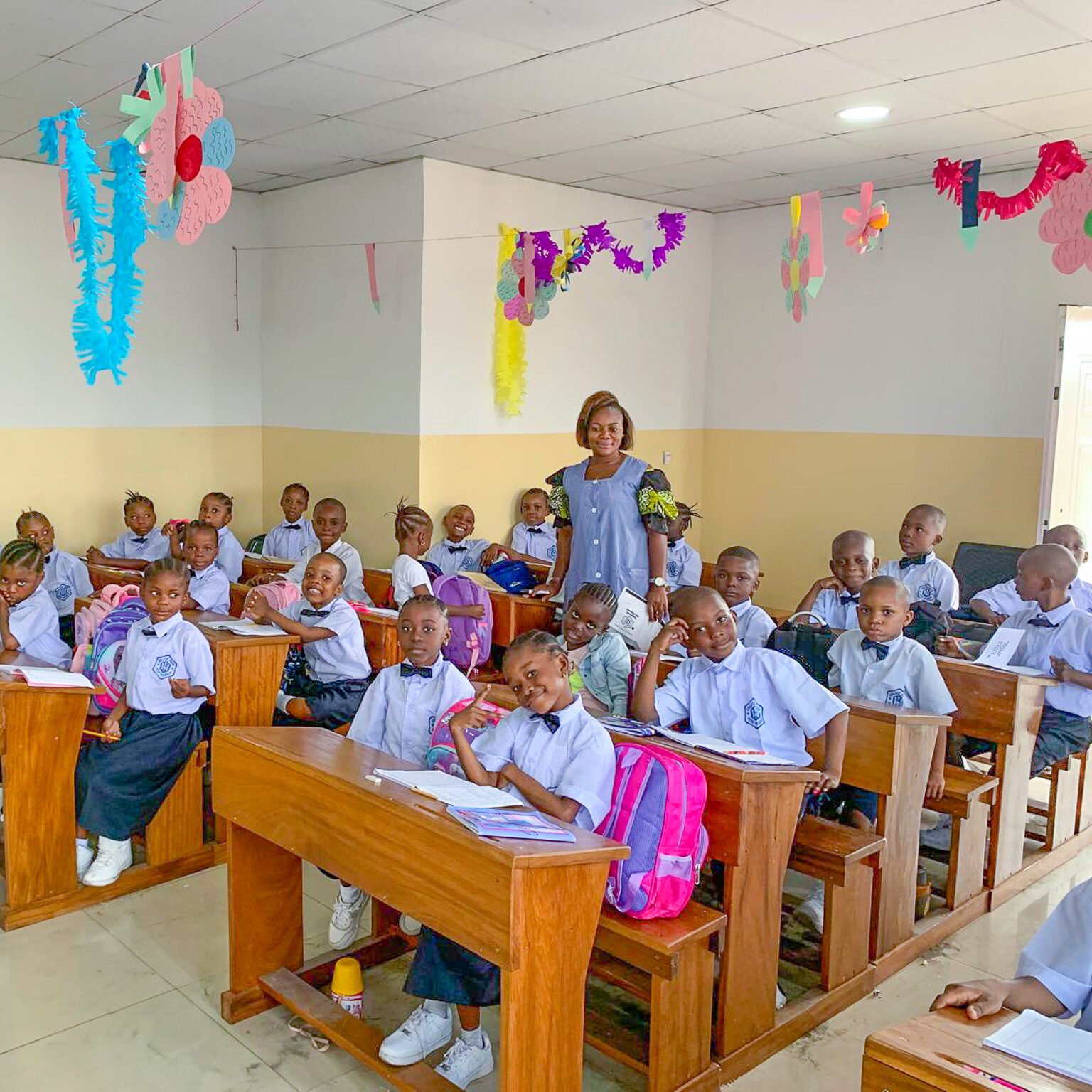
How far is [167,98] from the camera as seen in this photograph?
316cm

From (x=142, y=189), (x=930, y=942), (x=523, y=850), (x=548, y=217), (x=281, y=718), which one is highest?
(x=548, y=217)

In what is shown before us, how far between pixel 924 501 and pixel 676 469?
188 centimetres

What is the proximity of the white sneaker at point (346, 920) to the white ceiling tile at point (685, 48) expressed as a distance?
3.26 metres

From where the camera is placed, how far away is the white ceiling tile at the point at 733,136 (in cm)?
558

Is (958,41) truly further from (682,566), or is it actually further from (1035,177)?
(682,566)

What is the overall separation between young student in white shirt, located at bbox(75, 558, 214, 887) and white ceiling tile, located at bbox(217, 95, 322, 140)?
260 cm

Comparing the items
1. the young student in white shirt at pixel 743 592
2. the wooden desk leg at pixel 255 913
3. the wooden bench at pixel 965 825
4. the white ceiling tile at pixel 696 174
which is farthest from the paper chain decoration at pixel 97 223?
the white ceiling tile at pixel 696 174

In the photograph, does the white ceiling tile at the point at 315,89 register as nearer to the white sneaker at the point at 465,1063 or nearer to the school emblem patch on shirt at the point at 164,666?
the school emblem patch on shirt at the point at 164,666

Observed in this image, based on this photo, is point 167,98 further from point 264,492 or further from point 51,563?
point 264,492

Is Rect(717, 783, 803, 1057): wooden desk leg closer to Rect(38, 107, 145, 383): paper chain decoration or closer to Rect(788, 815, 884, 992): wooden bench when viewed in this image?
Rect(788, 815, 884, 992): wooden bench

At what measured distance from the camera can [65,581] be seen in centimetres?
586

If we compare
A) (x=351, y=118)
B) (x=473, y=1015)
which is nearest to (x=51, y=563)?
(x=351, y=118)

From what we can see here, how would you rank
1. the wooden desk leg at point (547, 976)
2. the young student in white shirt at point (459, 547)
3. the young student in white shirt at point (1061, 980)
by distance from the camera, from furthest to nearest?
the young student in white shirt at point (459, 547) < the wooden desk leg at point (547, 976) < the young student in white shirt at point (1061, 980)

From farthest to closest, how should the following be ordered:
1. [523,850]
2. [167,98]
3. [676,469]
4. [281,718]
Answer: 1. [676,469]
2. [281,718]
3. [167,98]
4. [523,850]
